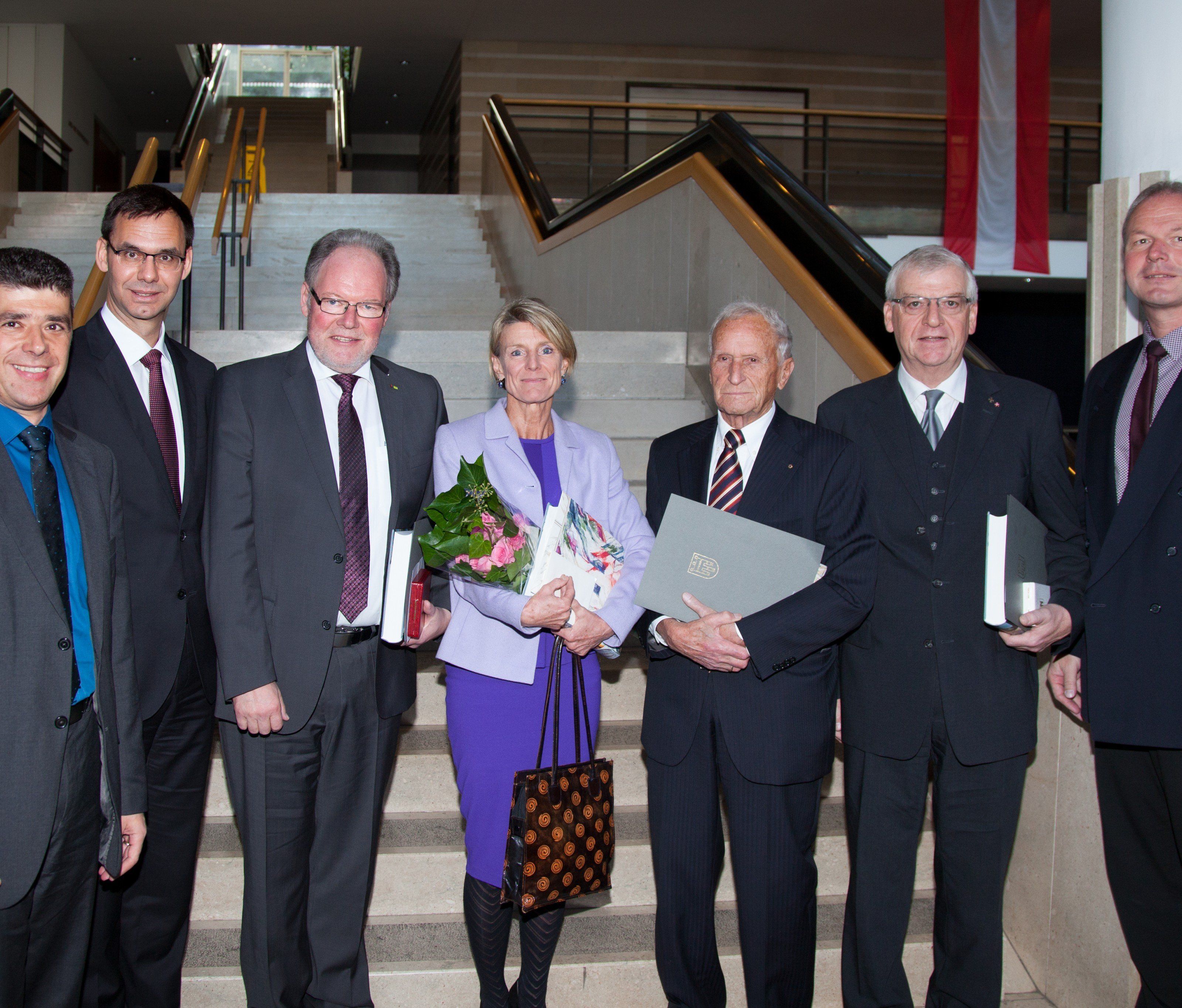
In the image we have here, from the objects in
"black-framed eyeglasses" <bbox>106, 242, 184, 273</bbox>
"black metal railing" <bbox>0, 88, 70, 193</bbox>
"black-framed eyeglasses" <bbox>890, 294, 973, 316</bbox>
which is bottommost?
"black-framed eyeglasses" <bbox>890, 294, 973, 316</bbox>

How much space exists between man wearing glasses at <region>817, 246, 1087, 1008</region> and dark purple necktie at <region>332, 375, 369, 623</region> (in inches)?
47.7

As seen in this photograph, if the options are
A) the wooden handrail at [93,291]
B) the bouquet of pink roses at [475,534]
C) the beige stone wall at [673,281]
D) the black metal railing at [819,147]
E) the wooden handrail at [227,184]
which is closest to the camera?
the bouquet of pink roses at [475,534]

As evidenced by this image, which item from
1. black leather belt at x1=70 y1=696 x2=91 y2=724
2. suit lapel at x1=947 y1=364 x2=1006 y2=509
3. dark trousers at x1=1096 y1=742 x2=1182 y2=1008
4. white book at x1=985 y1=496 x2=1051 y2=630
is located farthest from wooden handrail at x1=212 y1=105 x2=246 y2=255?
dark trousers at x1=1096 y1=742 x2=1182 y2=1008

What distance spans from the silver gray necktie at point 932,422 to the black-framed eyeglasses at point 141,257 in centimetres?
188

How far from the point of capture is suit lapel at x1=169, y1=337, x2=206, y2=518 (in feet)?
7.72

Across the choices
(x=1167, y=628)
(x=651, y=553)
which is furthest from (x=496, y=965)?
(x=1167, y=628)

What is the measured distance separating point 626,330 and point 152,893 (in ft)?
15.1

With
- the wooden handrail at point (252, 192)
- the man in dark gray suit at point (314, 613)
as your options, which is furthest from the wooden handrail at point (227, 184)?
the man in dark gray suit at point (314, 613)

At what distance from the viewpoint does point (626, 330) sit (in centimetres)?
633

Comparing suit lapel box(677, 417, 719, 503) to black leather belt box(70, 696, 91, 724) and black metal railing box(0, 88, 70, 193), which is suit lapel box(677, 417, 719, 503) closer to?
black leather belt box(70, 696, 91, 724)

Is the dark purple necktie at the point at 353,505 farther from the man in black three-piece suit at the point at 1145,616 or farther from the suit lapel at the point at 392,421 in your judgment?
the man in black three-piece suit at the point at 1145,616

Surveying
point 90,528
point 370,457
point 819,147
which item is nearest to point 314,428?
point 370,457

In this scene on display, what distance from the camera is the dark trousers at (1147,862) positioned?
7.39 feet

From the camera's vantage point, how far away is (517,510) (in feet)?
7.82
